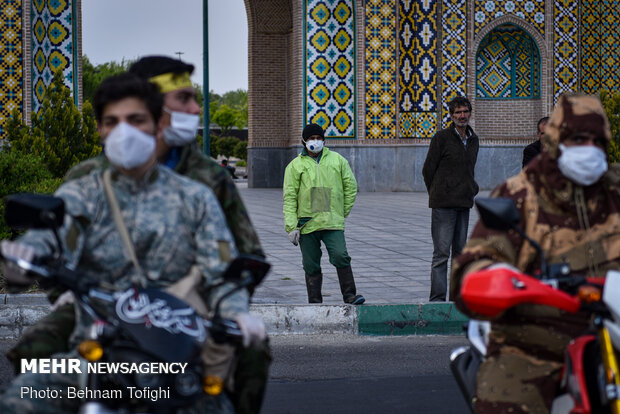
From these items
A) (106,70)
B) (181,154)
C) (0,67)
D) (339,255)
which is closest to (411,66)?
(0,67)

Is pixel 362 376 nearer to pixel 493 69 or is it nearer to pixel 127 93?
pixel 127 93

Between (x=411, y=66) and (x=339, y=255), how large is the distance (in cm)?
1828

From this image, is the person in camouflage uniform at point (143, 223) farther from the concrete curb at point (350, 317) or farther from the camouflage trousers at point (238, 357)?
the concrete curb at point (350, 317)

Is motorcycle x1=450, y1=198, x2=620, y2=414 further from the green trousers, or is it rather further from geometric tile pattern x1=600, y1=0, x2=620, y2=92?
geometric tile pattern x1=600, y1=0, x2=620, y2=92

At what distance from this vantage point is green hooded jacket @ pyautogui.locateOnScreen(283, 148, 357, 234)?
911 cm

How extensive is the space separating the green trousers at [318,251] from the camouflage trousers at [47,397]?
240 inches

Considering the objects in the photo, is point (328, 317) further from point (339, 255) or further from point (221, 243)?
point (221, 243)

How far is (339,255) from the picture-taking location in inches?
360

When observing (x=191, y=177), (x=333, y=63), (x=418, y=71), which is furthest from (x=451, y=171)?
(x=418, y=71)

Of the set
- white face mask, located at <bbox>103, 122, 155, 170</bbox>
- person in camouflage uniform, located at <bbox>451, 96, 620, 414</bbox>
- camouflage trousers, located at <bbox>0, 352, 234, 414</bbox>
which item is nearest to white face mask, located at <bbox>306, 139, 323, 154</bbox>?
person in camouflage uniform, located at <bbox>451, 96, 620, 414</bbox>

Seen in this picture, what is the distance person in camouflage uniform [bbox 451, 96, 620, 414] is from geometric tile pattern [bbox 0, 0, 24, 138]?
2064 cm

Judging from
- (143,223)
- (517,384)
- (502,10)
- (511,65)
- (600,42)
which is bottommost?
(517,384)

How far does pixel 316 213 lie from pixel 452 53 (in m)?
18.4

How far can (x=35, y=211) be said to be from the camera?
9.31 feet
